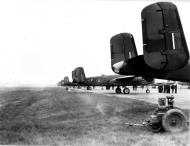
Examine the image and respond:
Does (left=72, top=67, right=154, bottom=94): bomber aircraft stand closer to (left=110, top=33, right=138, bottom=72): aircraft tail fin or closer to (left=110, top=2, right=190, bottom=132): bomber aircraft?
(left=110, top=33, right=138, bottom=72): aircraft tail fin

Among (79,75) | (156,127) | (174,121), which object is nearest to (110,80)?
(79,75)

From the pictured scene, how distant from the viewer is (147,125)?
25.7 feet

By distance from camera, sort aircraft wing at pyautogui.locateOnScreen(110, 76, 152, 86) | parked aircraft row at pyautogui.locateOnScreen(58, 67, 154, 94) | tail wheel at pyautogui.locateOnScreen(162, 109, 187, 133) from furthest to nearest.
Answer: parked aircraft row at pyautogui.locateOnScreen(58, 67, 154, 94) → aircraft wing at pyautogui.locateOnScreen(110, 76, 152, 86) → tail wheel at pyautogui.locateOnScreen(162, 109, 187, 133)

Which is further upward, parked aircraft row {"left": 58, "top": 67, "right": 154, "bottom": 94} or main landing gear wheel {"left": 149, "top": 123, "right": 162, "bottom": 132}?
parked aircraft row {"left": 58, "top": 67, "right": 154, "bottom": 94}

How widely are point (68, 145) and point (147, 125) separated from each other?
2.47 meters

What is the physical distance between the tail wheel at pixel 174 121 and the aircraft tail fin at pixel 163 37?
46.8 inches

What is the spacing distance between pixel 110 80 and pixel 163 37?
34294 millimetres

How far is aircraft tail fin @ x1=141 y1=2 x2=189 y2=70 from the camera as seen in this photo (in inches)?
280

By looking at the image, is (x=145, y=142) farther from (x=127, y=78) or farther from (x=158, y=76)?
(x=127, y=78)

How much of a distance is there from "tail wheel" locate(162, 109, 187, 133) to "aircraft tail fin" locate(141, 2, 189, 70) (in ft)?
3.90

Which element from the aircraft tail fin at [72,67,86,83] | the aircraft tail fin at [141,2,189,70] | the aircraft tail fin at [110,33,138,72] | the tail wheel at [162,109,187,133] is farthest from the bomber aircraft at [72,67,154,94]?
the aircraft tail fin at [141,2,189,70]

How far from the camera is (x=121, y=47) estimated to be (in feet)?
35.5

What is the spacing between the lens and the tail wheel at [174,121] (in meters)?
7.09

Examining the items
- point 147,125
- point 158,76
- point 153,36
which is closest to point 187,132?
point 147,125
